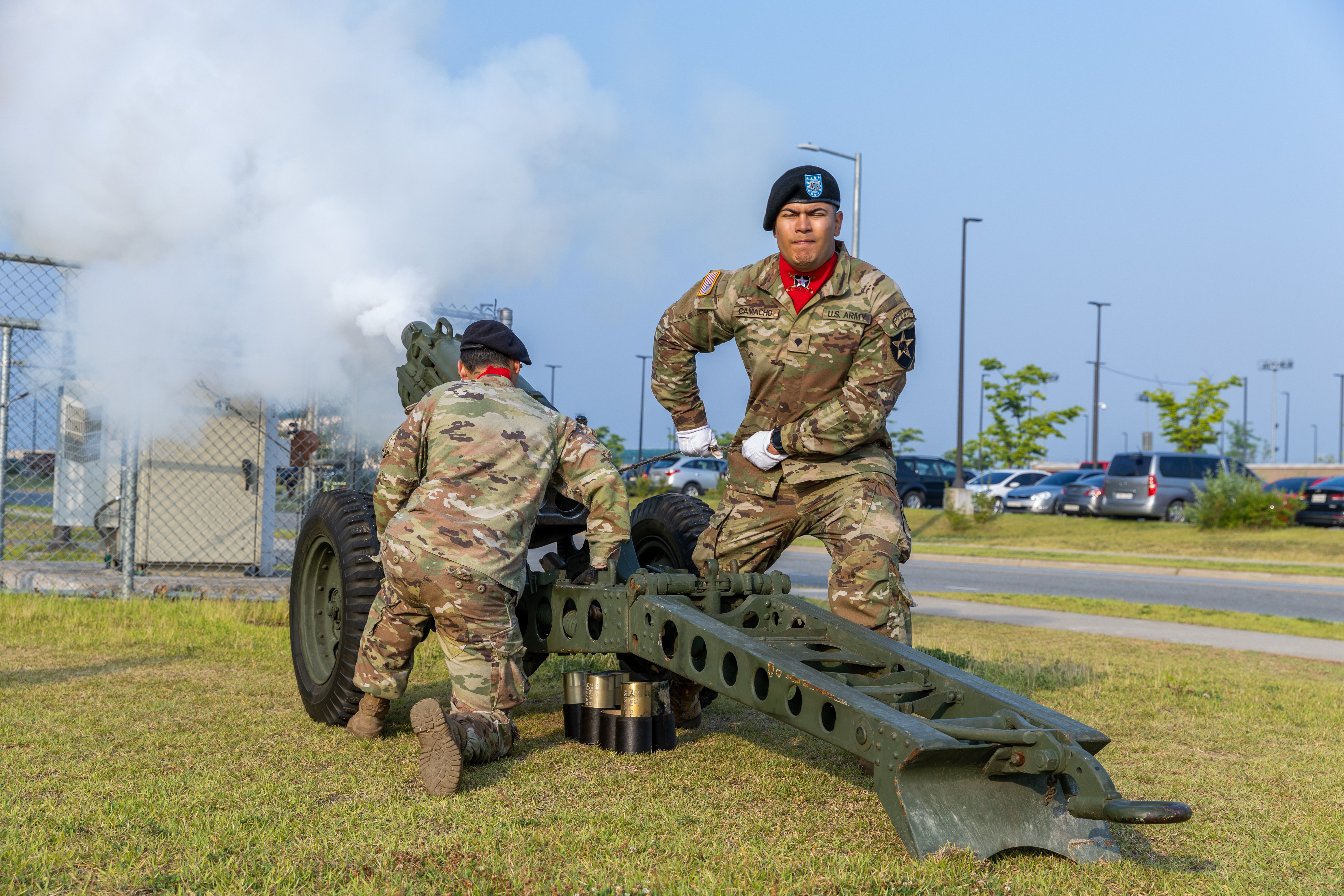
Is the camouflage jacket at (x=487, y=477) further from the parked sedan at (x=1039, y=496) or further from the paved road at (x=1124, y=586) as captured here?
the parked sedan at (x=1039, y=496)

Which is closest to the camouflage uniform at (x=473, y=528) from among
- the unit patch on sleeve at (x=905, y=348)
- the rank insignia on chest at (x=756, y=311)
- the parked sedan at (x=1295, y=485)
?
the rank insignia on chest at (x=756, y=311)

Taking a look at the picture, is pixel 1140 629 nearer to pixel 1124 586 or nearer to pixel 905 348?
pixel 1124 586

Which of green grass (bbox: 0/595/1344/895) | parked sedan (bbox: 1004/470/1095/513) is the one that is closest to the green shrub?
parked sedan (bbox: 1004/470/1095/513)

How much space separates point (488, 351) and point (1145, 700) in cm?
387

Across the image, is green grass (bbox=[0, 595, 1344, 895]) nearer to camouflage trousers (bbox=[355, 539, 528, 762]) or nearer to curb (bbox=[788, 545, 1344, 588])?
camouflage trousers (bbox=[355, 539, 528, 762])

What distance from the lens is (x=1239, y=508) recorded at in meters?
23.6

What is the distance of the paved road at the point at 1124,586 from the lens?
13547mm

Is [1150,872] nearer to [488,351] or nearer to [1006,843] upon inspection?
[1006,843]

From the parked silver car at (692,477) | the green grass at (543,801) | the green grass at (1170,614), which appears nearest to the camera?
the green grass at (543,801)

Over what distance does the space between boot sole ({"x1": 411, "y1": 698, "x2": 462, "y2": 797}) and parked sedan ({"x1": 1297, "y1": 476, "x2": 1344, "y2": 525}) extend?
2586cm

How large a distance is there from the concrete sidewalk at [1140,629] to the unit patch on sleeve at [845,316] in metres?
4.25

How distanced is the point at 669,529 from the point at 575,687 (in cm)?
115

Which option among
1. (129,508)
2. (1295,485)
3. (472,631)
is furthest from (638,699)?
(1295,485)

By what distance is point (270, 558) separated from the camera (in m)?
10.4
